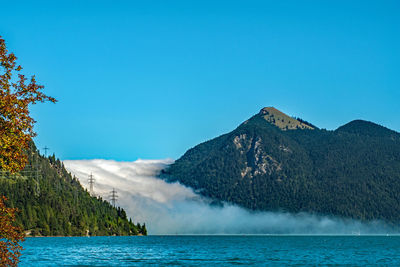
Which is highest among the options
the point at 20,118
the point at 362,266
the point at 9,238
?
the point at 20,118

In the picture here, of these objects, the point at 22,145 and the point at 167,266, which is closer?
the point at 22,145

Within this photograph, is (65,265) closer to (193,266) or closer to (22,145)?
(193,266)

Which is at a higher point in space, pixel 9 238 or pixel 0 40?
pixel 0 40

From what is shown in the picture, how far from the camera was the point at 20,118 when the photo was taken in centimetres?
3494

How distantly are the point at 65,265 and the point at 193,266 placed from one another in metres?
29.9

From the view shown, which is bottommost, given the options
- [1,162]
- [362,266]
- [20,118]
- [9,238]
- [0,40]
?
[362,266]

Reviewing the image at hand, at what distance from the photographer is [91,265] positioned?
126 meters

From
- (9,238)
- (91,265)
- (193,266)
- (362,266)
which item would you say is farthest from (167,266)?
(9,238)

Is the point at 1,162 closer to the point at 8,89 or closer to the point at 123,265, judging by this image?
the point at 8,89

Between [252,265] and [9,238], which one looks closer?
[9,238]

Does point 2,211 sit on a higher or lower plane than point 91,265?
higher

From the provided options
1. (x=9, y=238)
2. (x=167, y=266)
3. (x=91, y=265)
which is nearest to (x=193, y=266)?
(x=167, y=266)

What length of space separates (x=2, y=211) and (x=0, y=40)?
1127 cm

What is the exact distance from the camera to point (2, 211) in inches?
1374
